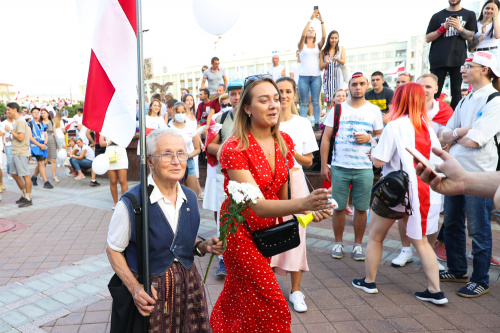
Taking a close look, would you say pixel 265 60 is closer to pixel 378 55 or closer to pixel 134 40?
pixel 378 55

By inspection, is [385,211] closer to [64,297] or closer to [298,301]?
[298,301]

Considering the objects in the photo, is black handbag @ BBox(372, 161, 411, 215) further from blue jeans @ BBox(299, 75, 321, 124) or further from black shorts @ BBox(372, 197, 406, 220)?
blue jeans @ BBox(299, 75, 321, 124)

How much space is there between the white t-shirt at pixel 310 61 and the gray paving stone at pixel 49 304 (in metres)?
7.09

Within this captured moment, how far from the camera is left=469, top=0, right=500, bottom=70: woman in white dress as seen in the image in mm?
6227

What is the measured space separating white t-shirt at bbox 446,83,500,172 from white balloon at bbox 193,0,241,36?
569cm

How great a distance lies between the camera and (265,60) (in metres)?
82.7

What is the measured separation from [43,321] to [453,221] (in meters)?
4.31

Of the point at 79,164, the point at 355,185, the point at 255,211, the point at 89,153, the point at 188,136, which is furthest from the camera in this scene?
the point at 89,153

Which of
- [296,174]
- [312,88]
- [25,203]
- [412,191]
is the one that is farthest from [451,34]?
[25,203]

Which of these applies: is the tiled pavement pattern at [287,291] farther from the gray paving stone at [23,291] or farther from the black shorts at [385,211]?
the black shorts at [385,211]

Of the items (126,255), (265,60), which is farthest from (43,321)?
(265,60)

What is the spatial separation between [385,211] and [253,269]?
178 cm

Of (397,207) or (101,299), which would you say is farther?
(101,299)

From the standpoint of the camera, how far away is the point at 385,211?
11.5 feet
